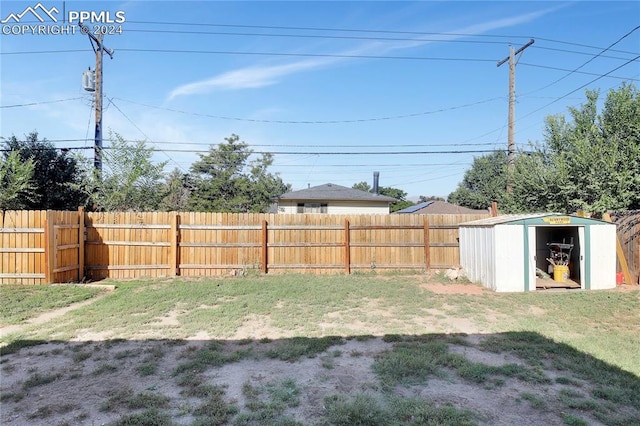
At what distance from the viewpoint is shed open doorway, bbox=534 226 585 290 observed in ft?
28.7

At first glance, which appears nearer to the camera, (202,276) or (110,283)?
(110,283)

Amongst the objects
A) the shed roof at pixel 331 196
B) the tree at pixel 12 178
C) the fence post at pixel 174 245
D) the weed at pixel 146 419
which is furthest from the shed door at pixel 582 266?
the tree at pixel 12 178

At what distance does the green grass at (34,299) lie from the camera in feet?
19.6

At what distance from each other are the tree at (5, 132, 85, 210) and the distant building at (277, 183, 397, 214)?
11146 millimetres

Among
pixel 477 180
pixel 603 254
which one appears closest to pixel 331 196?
pixel 603 254

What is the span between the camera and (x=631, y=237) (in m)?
8.96

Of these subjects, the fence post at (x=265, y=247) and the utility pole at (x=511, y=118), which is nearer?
the fence post at (x=265, y=247)

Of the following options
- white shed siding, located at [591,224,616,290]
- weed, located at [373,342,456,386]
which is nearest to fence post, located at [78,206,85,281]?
weed, located at [373,342,456,386]

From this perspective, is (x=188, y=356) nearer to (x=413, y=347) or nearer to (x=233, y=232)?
(x=413, y=347)

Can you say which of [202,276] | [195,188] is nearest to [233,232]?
[202,276]

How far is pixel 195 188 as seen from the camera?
25.6 meters

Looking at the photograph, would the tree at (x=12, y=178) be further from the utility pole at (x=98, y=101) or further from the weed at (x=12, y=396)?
the weed at (x=12, y=396)

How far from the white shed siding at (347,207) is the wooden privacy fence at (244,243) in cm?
1144

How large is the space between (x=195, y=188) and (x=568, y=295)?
2322 centimetres
